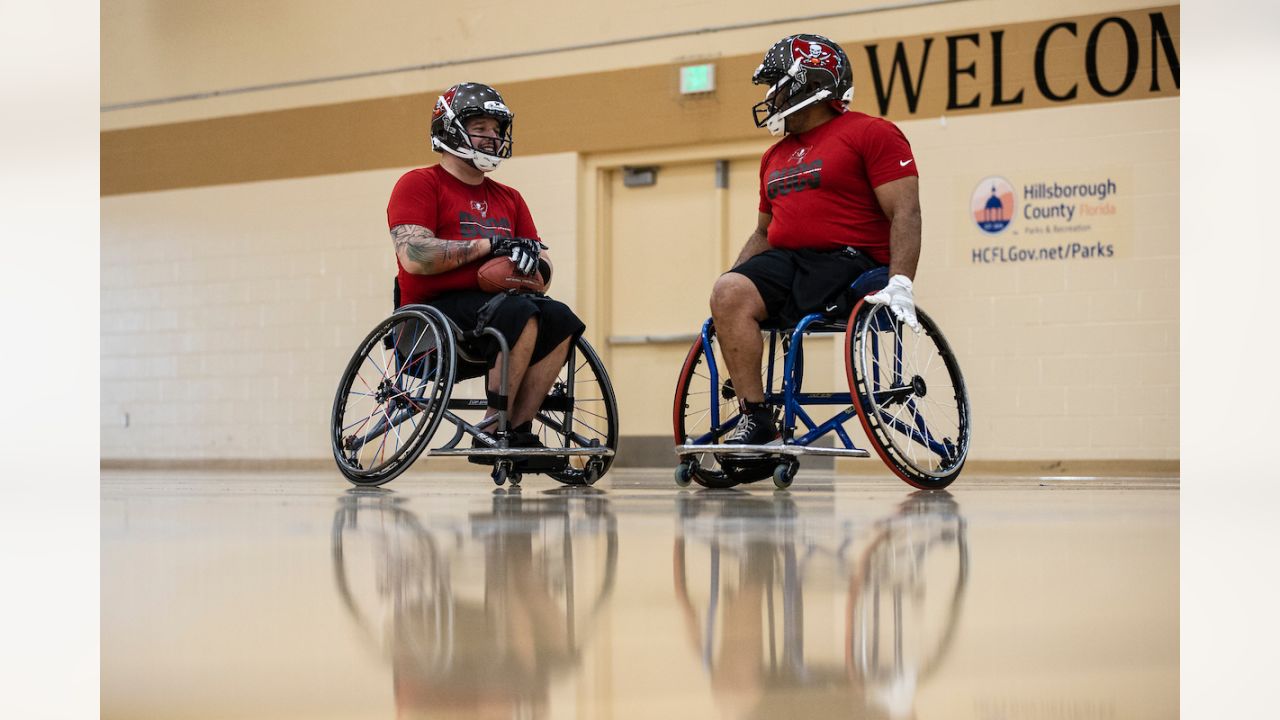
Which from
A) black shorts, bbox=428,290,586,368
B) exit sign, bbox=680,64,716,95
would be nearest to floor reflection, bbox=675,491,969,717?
black shorts, bbox=428,290,586,368

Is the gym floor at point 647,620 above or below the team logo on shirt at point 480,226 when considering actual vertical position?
below

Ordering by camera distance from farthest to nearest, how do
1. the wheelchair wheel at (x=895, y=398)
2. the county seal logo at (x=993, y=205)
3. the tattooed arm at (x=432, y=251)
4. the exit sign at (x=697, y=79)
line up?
1. the exit sign at (x=697, y=79)
2. the county seal logo at (x=993, y=205)
3. the tattooed arm at (x=432, y=251)
4. the wheelchair wheel at (x=895, y=398)

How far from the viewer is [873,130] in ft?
11.2

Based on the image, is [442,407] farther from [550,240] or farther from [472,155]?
[550,240]

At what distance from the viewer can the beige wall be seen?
6.05 metres

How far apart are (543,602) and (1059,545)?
812 millimetres

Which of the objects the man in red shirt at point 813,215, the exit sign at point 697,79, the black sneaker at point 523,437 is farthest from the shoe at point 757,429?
the exit sign at point 697,79

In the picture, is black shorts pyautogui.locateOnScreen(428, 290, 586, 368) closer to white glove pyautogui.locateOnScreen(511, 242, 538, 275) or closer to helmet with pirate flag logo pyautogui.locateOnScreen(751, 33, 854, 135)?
white glove pyautogui.locateOnScreen(511, 242, 538, 275)

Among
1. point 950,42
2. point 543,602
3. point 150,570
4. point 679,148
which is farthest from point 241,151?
point 543,602

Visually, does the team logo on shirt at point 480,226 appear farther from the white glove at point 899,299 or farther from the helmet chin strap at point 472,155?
the white glove at point 899,299

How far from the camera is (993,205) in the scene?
627cm

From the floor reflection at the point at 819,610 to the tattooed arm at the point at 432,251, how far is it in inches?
71.9

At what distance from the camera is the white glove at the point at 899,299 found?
10.2 feet

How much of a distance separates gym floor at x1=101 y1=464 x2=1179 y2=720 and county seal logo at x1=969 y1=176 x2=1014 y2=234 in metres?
4.42
